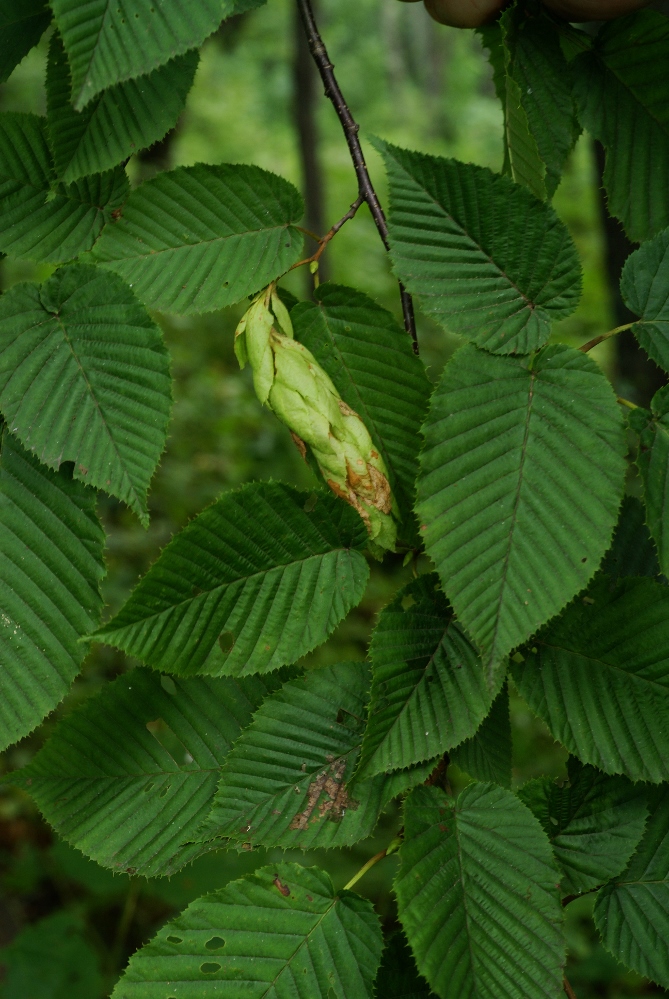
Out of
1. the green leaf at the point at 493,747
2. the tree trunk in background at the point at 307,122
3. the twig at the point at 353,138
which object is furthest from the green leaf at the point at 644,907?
the tree trunk in background at the point at 307,122

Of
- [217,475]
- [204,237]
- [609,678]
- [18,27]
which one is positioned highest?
[18,27]

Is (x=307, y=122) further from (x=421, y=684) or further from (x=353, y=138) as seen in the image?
(x=421, y=684)

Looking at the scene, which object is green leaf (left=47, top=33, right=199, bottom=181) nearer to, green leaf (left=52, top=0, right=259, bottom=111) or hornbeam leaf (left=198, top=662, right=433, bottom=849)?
green leaf (left=52, top=0, right=259, bottom=111)

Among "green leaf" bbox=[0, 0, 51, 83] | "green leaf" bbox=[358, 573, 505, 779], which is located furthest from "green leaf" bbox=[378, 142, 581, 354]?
"green leaf" bbox=[0, 0, 51, 83]

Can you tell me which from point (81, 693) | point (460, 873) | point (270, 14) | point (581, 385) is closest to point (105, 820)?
point (460, 873)

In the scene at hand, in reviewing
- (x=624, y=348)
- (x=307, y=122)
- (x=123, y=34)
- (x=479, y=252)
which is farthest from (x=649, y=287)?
(x=307, y=122)

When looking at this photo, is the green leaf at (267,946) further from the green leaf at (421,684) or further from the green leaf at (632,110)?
the green leaf at (632,110)
